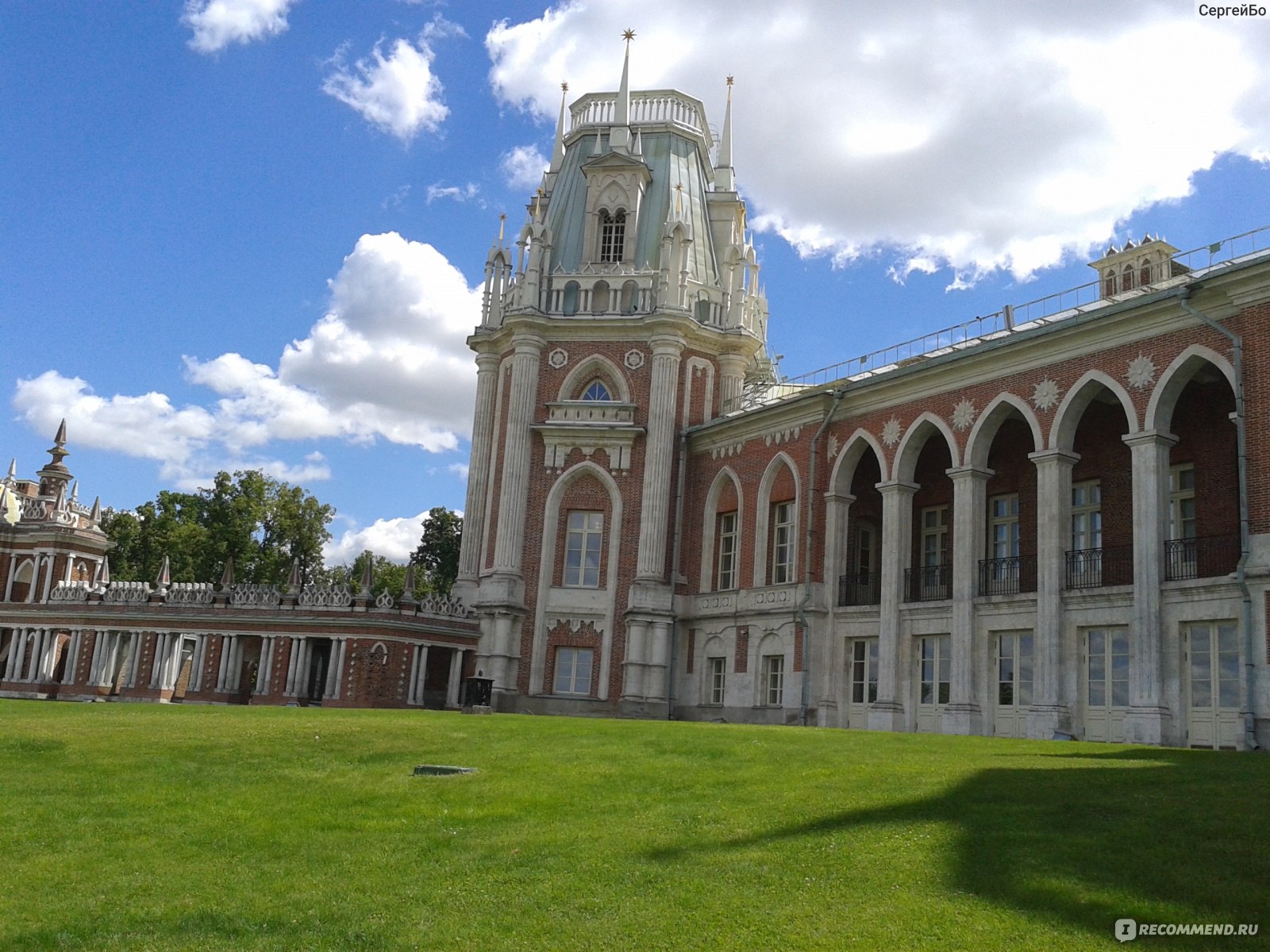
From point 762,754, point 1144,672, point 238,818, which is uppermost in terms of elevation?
point 1144,672

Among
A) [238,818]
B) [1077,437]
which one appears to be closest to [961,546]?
[1077,437]

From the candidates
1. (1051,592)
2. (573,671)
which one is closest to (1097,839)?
(1051,592)

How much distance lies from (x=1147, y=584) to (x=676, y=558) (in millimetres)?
16400

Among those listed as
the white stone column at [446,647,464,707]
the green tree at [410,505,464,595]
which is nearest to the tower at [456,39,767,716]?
the white stone column at [446,647,464,707]

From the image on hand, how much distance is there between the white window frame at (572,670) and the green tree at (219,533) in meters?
27.6

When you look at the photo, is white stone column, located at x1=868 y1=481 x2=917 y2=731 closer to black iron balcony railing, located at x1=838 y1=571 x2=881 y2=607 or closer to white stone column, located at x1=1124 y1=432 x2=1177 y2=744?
black iron balcony railing, located at x1=838 y1=571 x2=881 y2=607

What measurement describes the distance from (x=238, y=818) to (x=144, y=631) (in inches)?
1272

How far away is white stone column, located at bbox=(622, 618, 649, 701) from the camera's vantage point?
120 feet

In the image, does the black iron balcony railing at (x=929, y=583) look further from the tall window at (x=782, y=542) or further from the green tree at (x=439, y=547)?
the green tree at (x=439, y=547)

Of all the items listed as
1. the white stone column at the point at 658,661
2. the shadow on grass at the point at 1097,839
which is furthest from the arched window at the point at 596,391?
the shadow on grass at the point at 1097,839

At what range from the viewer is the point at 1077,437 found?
2905 centimetres

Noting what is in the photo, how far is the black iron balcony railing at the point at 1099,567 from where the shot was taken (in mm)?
26625

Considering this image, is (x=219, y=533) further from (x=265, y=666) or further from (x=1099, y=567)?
(x=1099, y=567)

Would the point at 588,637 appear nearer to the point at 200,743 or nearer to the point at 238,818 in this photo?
the point at 200,743
